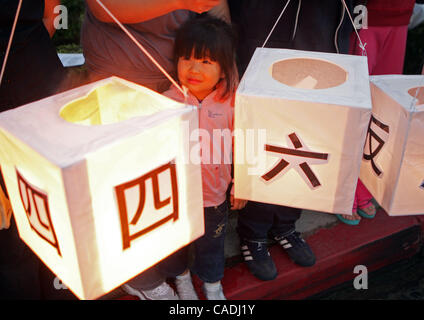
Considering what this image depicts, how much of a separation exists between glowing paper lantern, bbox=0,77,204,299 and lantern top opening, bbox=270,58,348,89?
2.04ft

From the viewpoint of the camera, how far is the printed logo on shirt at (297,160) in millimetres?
1239

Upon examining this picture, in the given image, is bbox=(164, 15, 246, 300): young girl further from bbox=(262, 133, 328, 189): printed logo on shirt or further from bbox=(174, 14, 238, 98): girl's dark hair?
bbox=(262, 133, 328, 189): printed logo on shirt

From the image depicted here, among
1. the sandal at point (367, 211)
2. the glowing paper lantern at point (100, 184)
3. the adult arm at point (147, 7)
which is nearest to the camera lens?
the glowing paper lantern at point (100, 184)

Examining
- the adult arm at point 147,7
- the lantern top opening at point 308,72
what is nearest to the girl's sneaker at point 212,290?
the lantern top opening at point 308,72

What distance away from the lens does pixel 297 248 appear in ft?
8.42

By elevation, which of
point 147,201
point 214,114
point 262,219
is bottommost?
point 262,219

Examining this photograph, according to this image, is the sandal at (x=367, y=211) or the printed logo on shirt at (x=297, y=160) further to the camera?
the sandal at (x=367, y=211)

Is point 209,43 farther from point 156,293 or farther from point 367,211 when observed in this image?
point 367,211

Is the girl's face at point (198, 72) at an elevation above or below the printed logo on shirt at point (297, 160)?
above

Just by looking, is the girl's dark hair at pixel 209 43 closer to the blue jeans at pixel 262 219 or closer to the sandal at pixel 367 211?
the blue jeans at pixel 262 219

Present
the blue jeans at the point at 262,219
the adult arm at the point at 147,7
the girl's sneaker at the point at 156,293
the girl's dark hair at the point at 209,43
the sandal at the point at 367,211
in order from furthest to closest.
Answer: the sandal at the point at 367,211, the blue jeans at the point at 262,219, the girl's sneaker at the point at 156,293, the girl's dark hair at the point at 209,43, the adult arm at the point at 147,7

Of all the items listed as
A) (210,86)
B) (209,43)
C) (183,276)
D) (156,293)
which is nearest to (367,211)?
(183,276)

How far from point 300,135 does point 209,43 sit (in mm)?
692

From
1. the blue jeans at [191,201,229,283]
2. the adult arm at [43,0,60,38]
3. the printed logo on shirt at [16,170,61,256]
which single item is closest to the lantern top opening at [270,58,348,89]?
the blue jeans at [191,201,229,283]
